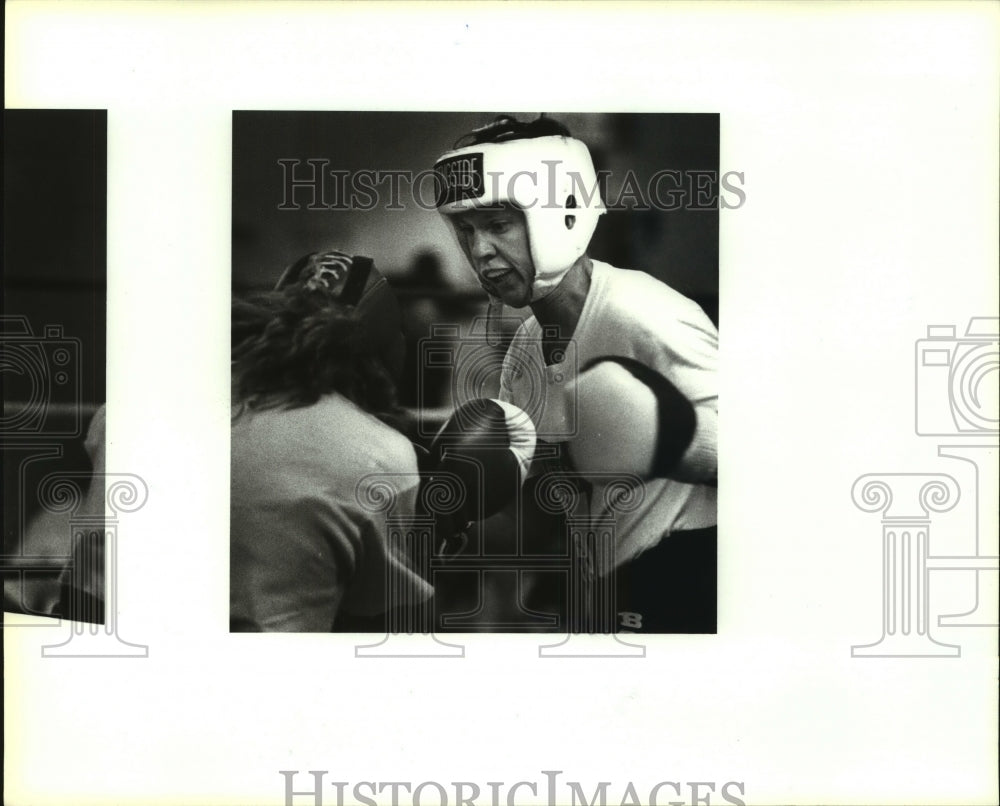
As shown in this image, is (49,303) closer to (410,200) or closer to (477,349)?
(410,200)

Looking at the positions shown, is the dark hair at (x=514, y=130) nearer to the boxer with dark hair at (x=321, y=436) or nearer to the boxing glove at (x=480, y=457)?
Result: the boxer with dark hair at (x=321, y=436)

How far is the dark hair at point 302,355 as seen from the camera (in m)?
1.88

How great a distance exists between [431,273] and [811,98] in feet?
2.66

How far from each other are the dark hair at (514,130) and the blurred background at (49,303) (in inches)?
29.0

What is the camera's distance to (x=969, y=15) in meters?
1.90

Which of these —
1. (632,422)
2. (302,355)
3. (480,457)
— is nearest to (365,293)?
(302,355)

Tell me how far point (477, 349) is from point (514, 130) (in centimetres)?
43

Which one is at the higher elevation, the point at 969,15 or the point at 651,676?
the point at 969,15

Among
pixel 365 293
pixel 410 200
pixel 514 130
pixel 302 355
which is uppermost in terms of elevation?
pixel 514 130

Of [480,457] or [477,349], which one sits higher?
[477,349]

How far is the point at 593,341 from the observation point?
1.89 metres

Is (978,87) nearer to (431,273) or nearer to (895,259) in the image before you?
(895,259)

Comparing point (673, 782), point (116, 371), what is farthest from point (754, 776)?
point (116, 371)

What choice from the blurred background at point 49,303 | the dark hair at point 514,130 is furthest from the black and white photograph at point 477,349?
the blurred background at point 49,303
